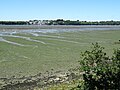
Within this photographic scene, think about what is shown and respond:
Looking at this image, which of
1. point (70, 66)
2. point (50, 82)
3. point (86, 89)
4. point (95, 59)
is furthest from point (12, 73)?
point (86, 89)

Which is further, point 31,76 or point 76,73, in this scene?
point 76,73

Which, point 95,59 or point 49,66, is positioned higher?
point 95,59

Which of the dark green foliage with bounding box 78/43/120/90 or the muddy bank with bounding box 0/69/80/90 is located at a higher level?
the dark green foliage with bounding box 78/43/120/90

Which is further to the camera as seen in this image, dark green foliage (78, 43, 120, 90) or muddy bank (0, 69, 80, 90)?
muddy bank (0, 69, 80, 90)

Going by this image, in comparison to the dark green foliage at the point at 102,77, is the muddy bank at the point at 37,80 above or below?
below

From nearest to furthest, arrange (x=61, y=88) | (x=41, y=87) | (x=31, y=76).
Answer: (x=61, y=88) < (x=41, y=87) < (x=31, y=76)

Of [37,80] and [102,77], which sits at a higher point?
[102,77]

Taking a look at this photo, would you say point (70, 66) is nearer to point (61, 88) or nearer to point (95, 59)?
point (61, 88)

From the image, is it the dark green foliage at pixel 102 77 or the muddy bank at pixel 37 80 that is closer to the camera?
the dark green foliage at pixel 102 77

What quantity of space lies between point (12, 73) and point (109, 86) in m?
11.1

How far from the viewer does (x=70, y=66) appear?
2444 cm

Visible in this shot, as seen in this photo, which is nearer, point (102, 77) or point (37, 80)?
point (102, 77)

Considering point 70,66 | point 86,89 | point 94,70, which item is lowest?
point 70,66

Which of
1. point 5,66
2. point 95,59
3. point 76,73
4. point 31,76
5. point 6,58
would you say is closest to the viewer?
point 95,59
